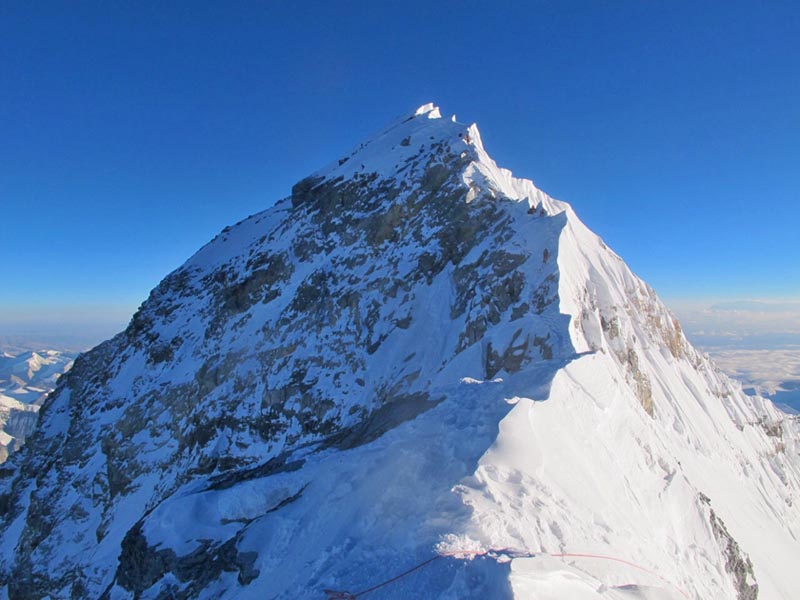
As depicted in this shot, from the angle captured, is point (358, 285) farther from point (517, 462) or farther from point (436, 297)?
point (517, 462)

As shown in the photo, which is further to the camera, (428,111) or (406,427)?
(428,111)

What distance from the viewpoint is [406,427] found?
9.77 metres

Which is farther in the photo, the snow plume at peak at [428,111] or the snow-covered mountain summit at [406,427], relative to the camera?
the snow plume at peak at [428,111]

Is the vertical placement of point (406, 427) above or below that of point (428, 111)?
below

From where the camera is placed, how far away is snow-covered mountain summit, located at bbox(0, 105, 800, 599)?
672cm

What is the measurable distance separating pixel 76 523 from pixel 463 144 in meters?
40.6

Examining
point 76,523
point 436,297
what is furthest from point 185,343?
point 436,297

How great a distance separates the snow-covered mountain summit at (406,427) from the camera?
22.0ft

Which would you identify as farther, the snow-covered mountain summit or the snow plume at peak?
the snow plume at peak

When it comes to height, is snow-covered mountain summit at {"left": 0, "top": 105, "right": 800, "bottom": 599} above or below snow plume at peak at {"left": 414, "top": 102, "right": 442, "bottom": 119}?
below

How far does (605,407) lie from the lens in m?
10.4

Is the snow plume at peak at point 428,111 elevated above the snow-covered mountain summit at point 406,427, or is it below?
above

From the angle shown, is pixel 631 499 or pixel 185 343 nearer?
pixel 631 499

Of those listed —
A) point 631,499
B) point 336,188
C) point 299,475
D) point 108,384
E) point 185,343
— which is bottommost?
point 631,499
